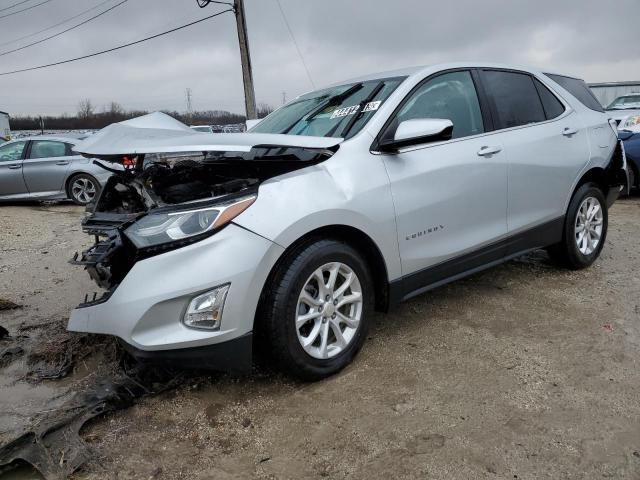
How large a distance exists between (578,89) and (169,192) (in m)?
3.71

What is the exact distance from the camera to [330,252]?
8.91 ft

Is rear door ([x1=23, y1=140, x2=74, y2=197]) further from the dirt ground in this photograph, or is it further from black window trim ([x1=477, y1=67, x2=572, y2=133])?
black window trim ([x1=477, y1=67, x2=572, y2=133])

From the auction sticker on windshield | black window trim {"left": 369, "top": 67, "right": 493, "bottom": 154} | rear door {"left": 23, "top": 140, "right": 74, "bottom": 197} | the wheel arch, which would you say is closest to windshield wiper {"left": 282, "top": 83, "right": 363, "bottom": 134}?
the auction sticker on windshield

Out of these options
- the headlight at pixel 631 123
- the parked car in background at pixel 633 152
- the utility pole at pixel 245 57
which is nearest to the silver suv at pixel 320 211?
the parked car in background at pixel 633 152

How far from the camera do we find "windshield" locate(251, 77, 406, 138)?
317 cm

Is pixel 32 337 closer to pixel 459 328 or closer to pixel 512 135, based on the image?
pixel 459 328

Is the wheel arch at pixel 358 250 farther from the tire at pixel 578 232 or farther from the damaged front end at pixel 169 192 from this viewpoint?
the tire at pixel 578 232

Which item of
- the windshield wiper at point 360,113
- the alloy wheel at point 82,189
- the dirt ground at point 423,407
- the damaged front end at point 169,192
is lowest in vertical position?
the dirt ground at point 423,407

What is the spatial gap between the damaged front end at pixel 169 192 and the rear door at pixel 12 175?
816 centimetres

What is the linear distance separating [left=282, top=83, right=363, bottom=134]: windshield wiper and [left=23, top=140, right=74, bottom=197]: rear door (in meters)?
7.97

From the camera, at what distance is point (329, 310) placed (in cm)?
279

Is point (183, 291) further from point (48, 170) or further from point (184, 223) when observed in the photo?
point (48, 170)

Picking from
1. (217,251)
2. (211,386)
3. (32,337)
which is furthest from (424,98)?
(32,337)

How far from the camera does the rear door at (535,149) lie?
3.74m
